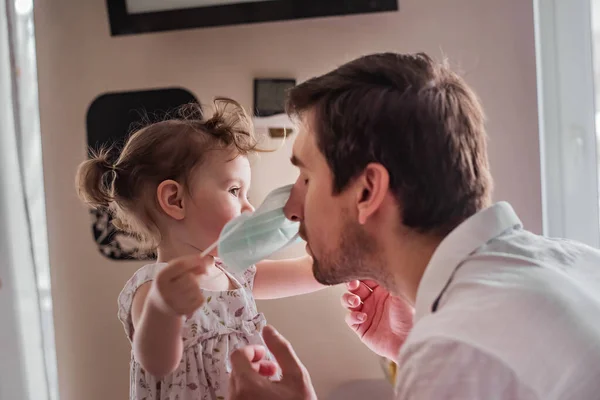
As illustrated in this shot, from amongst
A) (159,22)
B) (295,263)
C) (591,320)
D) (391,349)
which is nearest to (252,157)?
(295,263)

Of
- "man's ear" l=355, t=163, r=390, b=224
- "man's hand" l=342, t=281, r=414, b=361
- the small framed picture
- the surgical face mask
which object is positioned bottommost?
"man's hand" l=342, t=281, r=414, b=361

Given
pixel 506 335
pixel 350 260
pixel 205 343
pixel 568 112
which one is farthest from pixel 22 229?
pixel 568 112

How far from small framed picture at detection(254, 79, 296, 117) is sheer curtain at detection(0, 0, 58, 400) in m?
0.50

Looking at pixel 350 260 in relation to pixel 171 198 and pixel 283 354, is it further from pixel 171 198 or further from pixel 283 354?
pixel 171 198

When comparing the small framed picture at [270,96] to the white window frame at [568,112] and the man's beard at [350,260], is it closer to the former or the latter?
the man's beard at [350,260]

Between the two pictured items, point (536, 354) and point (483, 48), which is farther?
point (483, 48)

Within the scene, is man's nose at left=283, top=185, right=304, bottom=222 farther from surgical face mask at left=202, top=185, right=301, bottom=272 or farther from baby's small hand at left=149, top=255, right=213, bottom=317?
baby's small hand at left=149, top=255, right=213, bottom=317

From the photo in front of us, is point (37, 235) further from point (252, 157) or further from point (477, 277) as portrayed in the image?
point (477, 277)

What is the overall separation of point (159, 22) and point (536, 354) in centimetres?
105

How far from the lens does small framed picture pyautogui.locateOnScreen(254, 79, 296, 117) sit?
136cm

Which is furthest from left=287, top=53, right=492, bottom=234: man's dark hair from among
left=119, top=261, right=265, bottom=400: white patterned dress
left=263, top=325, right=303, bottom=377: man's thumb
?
left=119, top=261, right=265, bottom=400: white patterned dress

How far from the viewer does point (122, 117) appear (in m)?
1.40

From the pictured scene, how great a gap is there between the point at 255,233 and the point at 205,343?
231 mm

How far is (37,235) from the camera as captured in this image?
1404 millimetres
